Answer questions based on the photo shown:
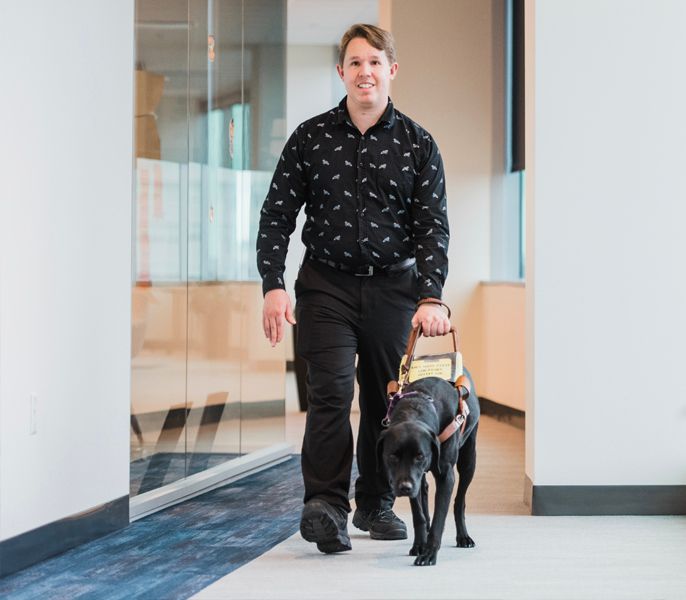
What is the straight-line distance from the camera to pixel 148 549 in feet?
9.73

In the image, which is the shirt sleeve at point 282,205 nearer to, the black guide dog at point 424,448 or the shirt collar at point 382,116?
the shirt collar at point 382,116

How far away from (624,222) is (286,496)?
1.55 metres

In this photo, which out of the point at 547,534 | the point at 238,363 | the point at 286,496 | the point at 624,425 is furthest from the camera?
the point at 238,363

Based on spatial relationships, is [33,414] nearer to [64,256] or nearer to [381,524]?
[64,256]

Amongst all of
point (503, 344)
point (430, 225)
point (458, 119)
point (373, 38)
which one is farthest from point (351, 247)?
point (458, 119)

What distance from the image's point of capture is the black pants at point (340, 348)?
2.91 metres

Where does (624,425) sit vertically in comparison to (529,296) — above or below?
below

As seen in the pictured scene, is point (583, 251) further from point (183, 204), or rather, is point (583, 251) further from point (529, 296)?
point (183, 204)

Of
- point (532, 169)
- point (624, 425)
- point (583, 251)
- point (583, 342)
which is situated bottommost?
point (624, 425)

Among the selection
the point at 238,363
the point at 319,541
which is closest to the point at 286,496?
the point at 238,363

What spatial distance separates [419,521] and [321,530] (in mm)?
277

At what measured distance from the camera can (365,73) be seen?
289cm

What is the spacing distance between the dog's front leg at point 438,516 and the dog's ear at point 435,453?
37mm

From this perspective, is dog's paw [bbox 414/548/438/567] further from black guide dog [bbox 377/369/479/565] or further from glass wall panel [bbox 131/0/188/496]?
glass wall panel [bbox 131/0/188/496]
